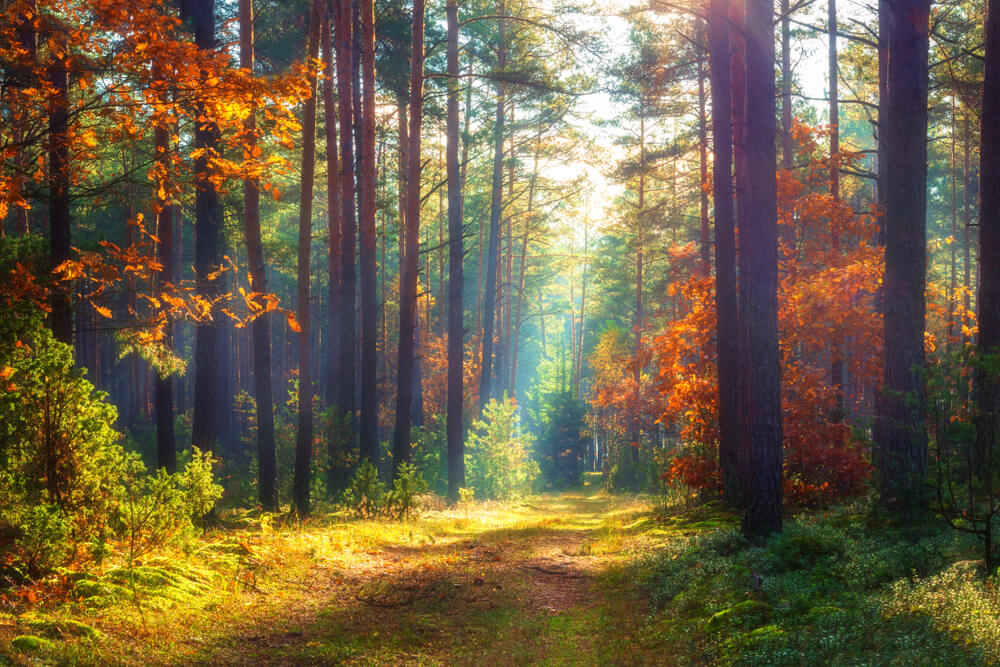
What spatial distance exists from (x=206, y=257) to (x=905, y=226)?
1052 cm

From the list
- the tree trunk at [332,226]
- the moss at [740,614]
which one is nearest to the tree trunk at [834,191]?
the moss at [740,614]

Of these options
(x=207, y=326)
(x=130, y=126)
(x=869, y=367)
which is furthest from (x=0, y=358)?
(x=869, y=367)

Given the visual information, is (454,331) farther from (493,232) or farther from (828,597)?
(828,597)

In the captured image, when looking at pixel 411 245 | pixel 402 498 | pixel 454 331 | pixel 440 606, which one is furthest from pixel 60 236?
pixel 454 331

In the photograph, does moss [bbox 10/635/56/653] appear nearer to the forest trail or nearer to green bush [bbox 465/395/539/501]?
the forest trail

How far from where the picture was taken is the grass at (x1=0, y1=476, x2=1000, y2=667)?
14.4ft

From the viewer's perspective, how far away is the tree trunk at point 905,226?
862 centimetres

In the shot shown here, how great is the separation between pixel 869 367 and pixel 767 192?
25.5 feet

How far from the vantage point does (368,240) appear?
52.6 feet

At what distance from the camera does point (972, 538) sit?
20.6ft

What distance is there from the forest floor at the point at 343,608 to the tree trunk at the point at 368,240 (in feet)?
20.3

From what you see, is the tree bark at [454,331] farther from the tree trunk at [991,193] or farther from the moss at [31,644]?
the moss at [31,644]

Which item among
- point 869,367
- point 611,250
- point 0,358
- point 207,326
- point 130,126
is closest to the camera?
point 0,358

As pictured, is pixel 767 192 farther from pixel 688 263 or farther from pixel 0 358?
pixel 688 263
